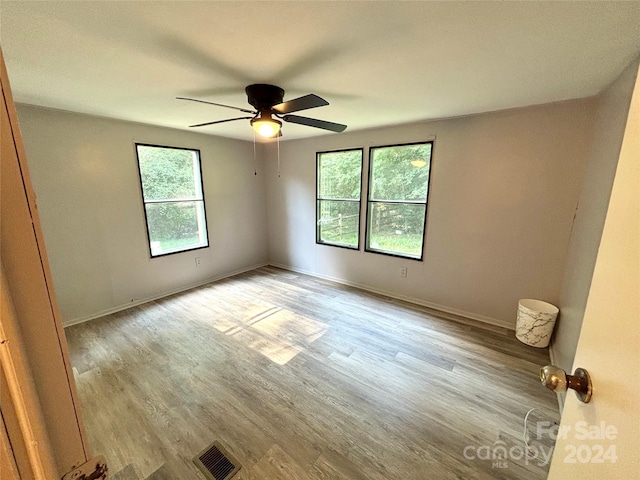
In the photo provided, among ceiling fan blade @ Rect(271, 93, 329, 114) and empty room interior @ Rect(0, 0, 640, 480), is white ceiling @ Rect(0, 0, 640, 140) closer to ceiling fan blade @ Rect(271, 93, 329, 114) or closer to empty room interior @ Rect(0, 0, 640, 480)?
empty room interior @ Rect(0, 0, 640, 480)

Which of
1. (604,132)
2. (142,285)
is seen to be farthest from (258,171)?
(604,132)

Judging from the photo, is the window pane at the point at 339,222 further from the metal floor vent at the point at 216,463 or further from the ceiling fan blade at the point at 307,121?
the metal floor vent at the point at 216,463

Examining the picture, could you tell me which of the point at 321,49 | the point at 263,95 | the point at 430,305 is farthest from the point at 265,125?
the point at 430,305

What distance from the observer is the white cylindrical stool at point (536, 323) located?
244 cm

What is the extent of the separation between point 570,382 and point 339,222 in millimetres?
3555

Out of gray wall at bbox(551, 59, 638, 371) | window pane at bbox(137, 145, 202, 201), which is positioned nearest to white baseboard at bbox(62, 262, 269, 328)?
window pane at bbox(137, 145, 202, 201)

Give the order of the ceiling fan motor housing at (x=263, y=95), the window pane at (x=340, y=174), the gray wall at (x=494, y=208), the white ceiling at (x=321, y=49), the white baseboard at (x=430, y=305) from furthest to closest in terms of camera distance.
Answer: the window pane at (x=340, y=174), the white baseboard at (x=430, y=305), the gray wall at (x=494, y=208), the ceiling fan motor housing at (x=263, y=95), the white ceiling at (x=321, y=49)

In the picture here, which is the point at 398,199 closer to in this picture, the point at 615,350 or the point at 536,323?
the point at 536,323

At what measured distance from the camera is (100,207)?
9.88 feet

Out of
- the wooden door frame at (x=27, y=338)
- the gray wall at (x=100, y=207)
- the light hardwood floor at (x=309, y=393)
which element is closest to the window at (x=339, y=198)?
the light hardwood floor at (x=309, y=393)

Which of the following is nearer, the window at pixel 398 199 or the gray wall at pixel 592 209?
the gray wall at pixel 592 209

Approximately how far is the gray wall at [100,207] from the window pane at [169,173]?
0.11 metres

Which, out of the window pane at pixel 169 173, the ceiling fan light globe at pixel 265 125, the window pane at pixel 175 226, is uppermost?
the ceiling fan light globe at pixel 265 125

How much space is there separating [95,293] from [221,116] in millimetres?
2590
